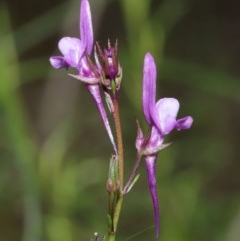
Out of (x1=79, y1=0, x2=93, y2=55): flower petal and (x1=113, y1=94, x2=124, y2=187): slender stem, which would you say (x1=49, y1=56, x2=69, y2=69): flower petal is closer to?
(x1=79, y1=0, x2=93, y2=55): flower petal

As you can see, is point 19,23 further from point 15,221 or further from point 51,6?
point 15,221

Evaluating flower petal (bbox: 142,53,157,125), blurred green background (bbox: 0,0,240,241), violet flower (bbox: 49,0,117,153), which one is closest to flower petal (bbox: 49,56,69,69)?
violet flower (bbox: 49,0,117,153)

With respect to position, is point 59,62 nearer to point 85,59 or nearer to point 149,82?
point 85,59

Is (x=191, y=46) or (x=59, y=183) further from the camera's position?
(x=191, y=46)

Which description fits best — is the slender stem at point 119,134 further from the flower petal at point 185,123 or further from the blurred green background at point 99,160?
the blurred green background at point 99,160

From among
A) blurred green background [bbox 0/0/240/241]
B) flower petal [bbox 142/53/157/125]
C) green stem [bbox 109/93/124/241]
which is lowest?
blurred green background [bbox 0/0/240/241]

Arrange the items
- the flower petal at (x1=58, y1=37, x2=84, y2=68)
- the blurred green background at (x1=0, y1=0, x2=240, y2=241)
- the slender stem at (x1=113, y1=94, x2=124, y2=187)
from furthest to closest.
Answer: the blurred green background at (x1=0, y1=0, x2=240, y2=241) → the flower petal at (x1=58, y1=37, x2=84, y2=68) → the slender stem at (x1=113, y1=94, x2=124, y2=187)

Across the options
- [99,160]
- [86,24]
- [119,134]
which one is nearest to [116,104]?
[119,134]

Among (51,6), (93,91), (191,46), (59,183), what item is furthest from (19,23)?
(93,91)
